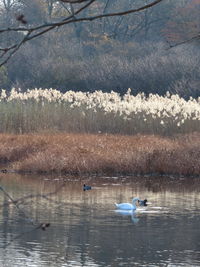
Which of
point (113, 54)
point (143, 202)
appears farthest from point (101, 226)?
point (113, 54)

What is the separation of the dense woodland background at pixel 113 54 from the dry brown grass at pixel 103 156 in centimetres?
1039

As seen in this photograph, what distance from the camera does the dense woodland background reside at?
32062mm

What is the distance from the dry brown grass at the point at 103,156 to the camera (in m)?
17.0

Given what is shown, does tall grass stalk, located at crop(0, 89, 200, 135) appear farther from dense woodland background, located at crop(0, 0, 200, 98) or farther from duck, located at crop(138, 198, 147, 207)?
dense woodland background, located at crop(0, 0, 200, 98)

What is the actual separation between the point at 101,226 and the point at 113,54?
1215 inches

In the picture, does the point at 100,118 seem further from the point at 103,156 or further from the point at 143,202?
the point at 143,202

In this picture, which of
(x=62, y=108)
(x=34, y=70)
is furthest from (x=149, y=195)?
(x=34, y=70)

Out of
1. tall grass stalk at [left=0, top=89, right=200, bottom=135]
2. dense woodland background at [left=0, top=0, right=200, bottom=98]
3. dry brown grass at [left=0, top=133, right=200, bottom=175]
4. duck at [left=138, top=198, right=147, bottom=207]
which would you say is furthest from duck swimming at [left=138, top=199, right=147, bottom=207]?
dense woodland background at [left=0, top=0, right=200, bottom=98]

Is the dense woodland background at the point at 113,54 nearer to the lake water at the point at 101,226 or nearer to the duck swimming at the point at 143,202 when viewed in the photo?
the lake water at the point at 101,226

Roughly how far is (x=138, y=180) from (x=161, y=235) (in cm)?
597

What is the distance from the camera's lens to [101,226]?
10656mm

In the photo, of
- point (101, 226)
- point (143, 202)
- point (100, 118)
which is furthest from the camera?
point (100, 118)

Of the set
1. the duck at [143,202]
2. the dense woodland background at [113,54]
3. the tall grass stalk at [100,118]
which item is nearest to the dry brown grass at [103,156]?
the tall grass stalk at [100,118]

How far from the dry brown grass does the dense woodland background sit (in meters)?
10.4
